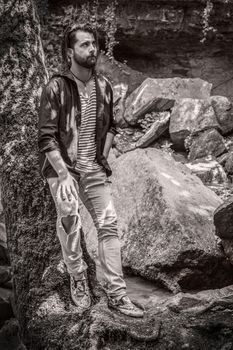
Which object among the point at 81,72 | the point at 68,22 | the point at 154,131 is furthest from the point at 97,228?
the point at 68,22

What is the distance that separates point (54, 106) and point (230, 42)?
27.5 feet

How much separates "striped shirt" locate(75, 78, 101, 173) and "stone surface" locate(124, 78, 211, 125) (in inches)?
260

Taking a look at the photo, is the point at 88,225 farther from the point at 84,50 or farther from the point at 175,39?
the point at 175,39

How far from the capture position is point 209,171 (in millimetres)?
8586

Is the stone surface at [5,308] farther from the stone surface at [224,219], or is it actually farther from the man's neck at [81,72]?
the man's neck at [81,72]

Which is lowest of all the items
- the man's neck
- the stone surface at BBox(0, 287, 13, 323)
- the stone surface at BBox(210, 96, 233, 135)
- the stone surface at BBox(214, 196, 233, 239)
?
the stone surface at BBox(0, 287, 13, 323)

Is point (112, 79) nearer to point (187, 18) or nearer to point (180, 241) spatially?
point (187, 18)

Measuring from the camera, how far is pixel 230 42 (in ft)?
35.9

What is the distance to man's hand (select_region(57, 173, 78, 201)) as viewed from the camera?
330cm

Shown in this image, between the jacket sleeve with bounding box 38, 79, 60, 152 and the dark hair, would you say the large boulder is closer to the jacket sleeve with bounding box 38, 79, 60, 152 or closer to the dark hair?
the jacket sleeve with bounding box 38, 79, 60, 152

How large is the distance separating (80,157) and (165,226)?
5.89 ft

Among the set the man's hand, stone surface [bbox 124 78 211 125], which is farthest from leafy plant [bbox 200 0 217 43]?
Answer: the man's hand

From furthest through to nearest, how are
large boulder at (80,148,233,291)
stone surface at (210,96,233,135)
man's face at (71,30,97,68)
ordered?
1. stone surface at (210,96,233,135)
2. large boulder at (80,148,233,291)
3. man's face at (71,30,97,68)

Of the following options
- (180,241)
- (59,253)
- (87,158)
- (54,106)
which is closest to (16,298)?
(59,253)
